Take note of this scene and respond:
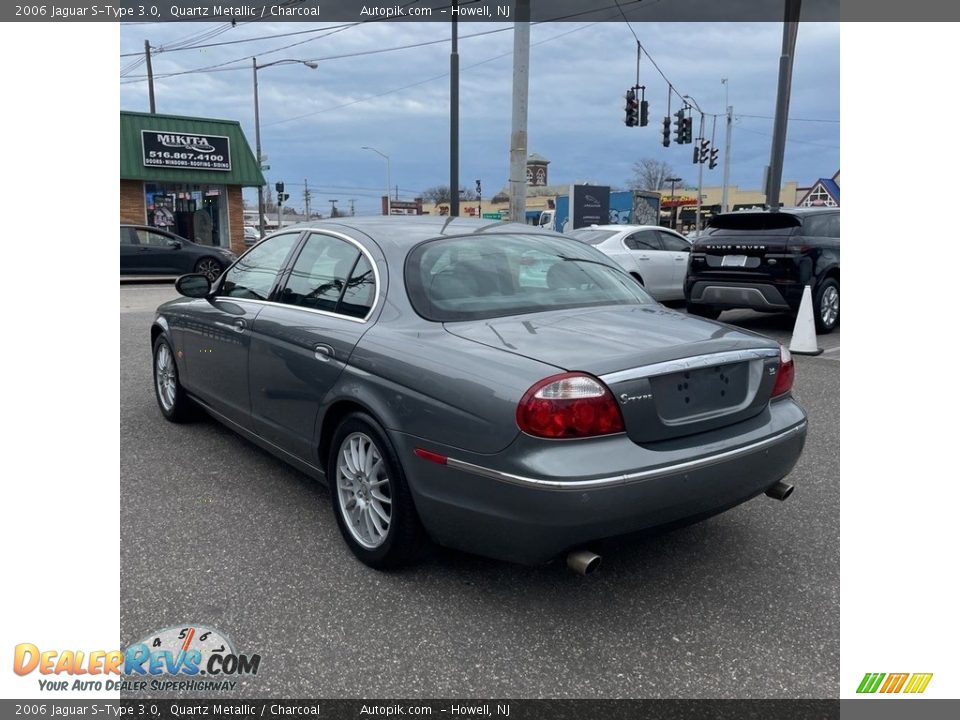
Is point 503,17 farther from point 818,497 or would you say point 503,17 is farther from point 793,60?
point 818,497

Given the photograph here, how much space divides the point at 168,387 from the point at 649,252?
28.0ft

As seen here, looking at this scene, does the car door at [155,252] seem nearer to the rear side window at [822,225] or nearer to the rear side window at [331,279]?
the rear side window at [822,225]

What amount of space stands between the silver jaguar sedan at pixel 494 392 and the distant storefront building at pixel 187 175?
73.4 feet

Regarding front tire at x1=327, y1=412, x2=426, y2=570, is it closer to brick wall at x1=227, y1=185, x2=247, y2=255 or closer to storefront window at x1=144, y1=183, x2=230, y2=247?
storefront window at x1=144, y1=183, x2=230, y2=247

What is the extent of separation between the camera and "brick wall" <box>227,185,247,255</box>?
87.3ft

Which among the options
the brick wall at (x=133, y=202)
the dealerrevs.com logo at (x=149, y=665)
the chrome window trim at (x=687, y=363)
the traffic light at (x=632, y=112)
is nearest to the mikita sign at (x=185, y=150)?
the brick wall at (x=133, y=202)

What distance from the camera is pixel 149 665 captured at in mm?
2650

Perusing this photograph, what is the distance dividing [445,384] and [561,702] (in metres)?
1.15

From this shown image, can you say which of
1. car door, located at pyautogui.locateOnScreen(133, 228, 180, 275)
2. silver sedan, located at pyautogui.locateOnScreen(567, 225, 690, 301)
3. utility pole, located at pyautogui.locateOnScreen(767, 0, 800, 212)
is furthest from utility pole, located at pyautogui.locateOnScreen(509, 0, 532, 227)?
car door, located at pyautogui.locateOnScreen(133, 228, 180, 275)

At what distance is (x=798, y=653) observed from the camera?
271cm

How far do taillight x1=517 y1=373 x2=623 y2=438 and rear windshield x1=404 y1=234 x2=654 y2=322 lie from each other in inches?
29.8

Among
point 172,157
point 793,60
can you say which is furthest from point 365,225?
point 172,157

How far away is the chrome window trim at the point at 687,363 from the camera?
8.89 feet

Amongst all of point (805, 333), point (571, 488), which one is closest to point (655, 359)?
point (571, 488)
